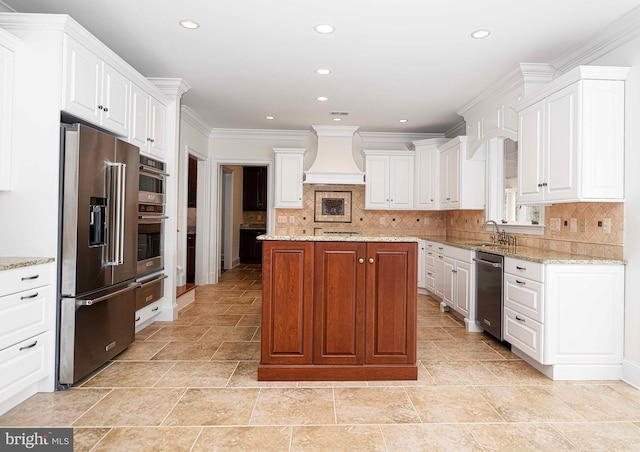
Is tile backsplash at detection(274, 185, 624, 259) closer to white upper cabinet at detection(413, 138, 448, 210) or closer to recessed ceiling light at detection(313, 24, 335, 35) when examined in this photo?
white upper cabinet at detection(413, 138, 448, 210)

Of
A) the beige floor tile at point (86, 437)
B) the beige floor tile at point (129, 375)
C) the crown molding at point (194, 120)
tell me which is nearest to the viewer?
the beige floor tile at point (86, 437)

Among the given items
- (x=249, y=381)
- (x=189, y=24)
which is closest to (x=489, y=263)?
(x=249, y=381)

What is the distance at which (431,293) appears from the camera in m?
5.69

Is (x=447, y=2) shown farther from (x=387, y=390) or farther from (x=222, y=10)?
(x=387, y=390)

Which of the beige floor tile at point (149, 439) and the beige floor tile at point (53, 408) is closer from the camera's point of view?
the beige floor tile at point (149, 439)

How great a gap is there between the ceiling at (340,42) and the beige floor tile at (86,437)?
2776 millimetres

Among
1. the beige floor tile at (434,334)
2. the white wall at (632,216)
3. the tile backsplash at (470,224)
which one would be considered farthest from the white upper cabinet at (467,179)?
the white wall at (632,216)

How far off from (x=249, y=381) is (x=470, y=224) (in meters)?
3.99

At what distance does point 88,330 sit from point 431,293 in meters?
4.46

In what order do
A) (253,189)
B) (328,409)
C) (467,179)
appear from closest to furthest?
1. (328,409)
2. (467,179)
3. (253,189)

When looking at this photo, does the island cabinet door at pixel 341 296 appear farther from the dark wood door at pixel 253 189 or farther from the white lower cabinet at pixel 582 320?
the dark wood door at pixel 253 189

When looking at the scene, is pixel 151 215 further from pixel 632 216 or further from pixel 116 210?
pixel 632 216

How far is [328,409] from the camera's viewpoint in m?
2.35

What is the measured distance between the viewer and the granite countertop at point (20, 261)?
2125mm
